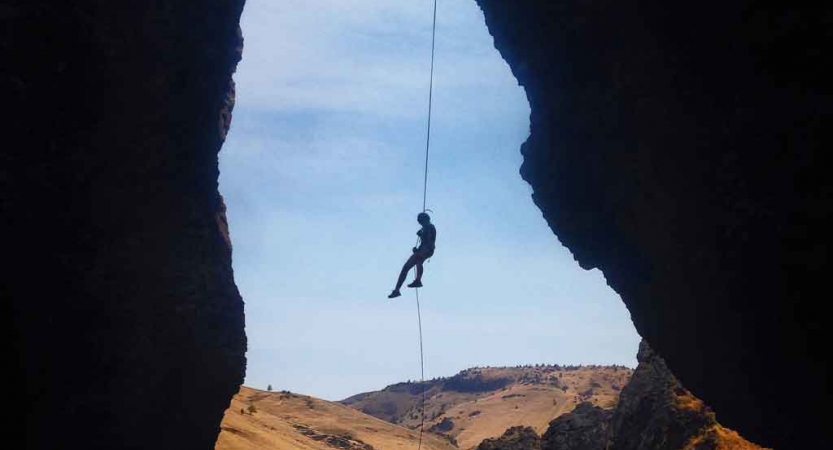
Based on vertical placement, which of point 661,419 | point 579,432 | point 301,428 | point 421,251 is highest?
point 421,251

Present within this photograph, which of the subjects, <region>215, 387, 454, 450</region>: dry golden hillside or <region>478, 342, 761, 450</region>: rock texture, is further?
<region>215, 387, 454, 450</region>: dry golden hillside

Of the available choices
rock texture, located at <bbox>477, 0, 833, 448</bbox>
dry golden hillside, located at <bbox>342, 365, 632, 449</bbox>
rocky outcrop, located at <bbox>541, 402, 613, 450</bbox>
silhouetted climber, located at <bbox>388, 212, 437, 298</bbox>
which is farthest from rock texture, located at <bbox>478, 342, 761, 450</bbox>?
dry golden hillside, located at <bbox>342, 365, 632, 449</bbox>

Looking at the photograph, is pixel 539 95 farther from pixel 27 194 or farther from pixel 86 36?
pixel 27 194

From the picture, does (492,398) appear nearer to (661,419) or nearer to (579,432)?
(579,432)

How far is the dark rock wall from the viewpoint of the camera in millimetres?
12672

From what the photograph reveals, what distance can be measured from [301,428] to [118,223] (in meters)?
31.3

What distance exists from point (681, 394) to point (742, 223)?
9.90 meters

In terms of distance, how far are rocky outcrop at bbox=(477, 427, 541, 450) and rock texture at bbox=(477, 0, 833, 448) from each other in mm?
8690

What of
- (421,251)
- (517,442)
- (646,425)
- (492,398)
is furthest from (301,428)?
(492,398)

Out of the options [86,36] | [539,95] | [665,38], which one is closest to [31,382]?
[86,36]

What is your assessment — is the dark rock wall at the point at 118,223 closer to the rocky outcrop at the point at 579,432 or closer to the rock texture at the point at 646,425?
the rocky outcrop at the point at 579,432

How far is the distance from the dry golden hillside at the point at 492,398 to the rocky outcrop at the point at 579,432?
3406cm

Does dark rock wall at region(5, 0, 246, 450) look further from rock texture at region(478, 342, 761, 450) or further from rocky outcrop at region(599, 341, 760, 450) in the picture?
rocky outcrop at region(599, 341, 760, 450)

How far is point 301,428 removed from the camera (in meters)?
42.9
